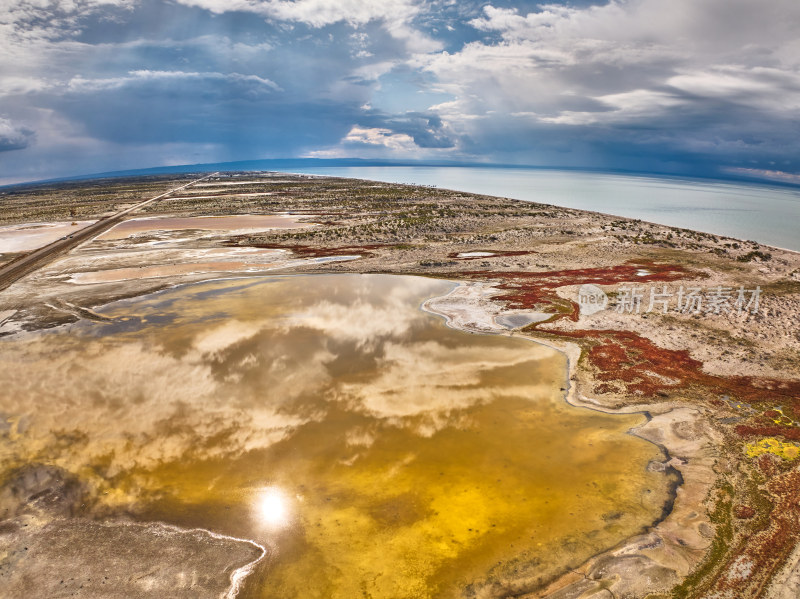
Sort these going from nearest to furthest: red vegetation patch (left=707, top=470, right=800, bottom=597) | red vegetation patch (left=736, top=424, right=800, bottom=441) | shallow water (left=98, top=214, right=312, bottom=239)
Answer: red vegetation patch (left=707, top=470, right=800, bottom=597)
red vegetation patch (left=736, top=424, right=800, bottom=441)
shallow water (left=98, top=214, right=312, bottom=239)

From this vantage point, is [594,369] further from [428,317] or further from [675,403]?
[428,317]

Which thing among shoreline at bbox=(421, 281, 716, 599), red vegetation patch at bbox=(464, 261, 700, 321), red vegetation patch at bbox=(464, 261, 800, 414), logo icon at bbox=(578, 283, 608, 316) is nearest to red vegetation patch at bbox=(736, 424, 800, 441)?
red vegetation patch at bbox=(464, 261, 800, 414)

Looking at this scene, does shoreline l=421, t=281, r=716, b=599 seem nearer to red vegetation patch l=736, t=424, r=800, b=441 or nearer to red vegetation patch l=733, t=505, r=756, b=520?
red vegetation patch l=733, t=505, r=756, b=520

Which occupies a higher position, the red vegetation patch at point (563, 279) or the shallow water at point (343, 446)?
the red vegetation patch at point (563, 279)

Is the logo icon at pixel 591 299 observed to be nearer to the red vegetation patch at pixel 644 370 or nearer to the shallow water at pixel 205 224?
the red vegetation patch at pixel 644 370

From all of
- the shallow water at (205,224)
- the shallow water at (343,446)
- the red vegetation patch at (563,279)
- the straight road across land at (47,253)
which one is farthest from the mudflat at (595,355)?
the shallow water at (205,224)
